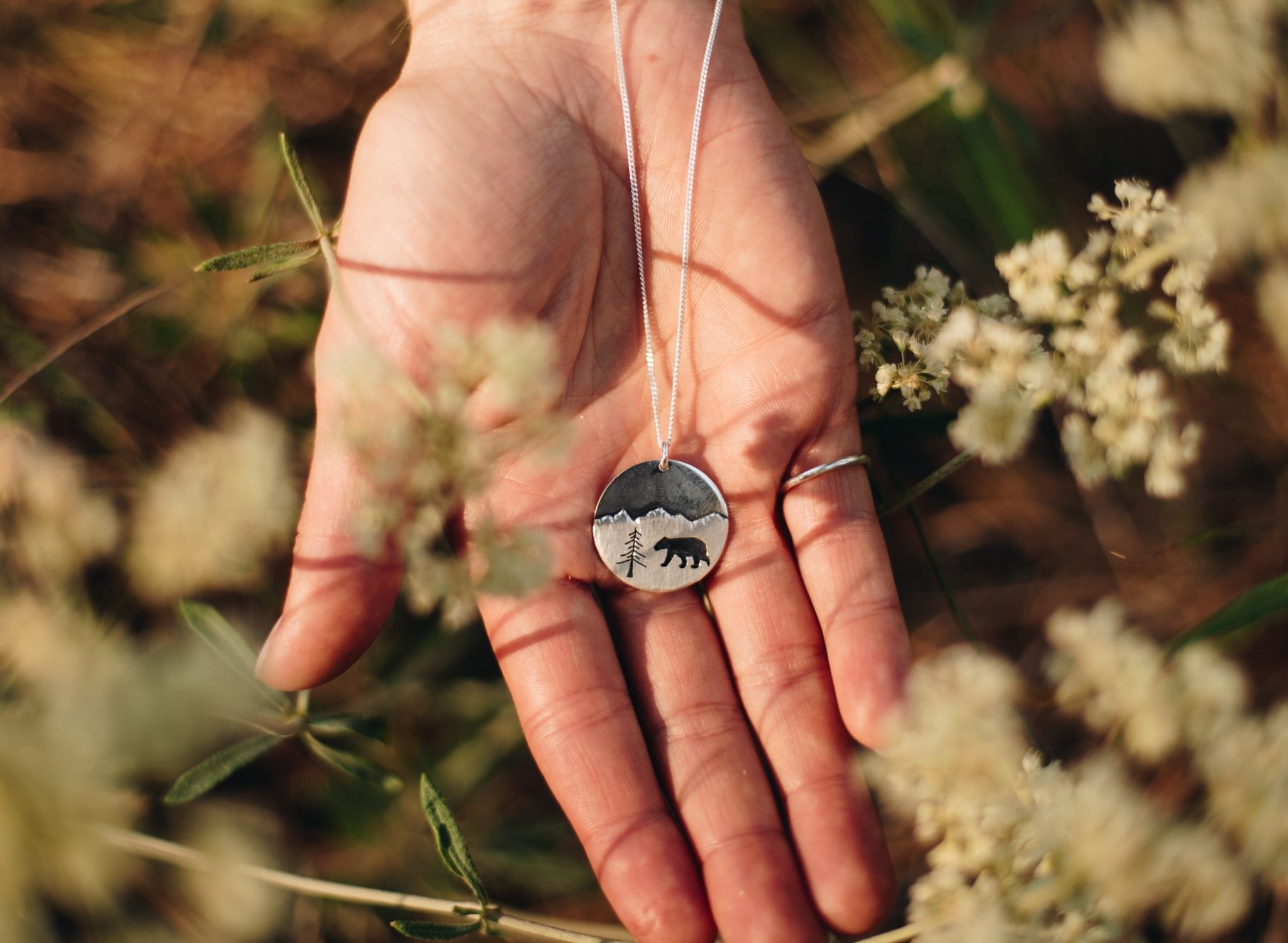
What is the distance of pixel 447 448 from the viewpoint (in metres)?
1.93

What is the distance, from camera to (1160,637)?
4027 mm

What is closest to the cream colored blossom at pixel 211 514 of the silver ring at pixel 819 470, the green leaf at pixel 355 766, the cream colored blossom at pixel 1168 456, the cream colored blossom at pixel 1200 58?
the green leaf at pixel 355 766

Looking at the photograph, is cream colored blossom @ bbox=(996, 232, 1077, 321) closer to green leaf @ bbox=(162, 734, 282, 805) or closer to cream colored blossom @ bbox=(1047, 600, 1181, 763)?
cream colored blossom @ bbox=(1047, 600, 1181, 763)

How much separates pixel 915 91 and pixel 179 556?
339 centimetres

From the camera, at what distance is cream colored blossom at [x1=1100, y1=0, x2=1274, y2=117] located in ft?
10.1

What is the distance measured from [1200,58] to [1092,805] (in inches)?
104

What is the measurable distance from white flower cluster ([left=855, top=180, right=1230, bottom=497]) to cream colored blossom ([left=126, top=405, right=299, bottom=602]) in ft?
5.32

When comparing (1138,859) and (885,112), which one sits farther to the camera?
(885,112)

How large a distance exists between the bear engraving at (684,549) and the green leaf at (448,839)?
2.78 feet

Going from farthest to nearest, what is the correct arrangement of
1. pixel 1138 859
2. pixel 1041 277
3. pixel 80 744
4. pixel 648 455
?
pixel 648 455, pixel 1041 277, pixel 1138 859, pixel 80 744

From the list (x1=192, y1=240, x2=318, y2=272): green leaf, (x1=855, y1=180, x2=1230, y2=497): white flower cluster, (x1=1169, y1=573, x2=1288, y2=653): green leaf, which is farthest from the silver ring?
(x1=192, y1=240, x2=318, y2=272): green leaf

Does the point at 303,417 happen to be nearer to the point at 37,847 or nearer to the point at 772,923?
the point at 37,847

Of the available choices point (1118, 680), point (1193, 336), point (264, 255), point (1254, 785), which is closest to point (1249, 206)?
point (1193, 336)

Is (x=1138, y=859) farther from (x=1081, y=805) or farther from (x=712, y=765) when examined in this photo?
(x=712, y=765)
